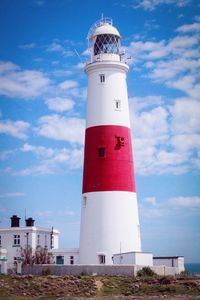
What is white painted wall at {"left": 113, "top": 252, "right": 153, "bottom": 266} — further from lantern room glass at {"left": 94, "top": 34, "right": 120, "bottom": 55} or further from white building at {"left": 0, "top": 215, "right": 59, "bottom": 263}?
white building at {"left": 0, "top": 215, "right": 59, "bottom": 263}

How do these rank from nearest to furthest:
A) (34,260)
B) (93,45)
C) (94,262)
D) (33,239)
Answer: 1. (94,262)
2. (93,45)
3. (34,260)
4. (33,239)

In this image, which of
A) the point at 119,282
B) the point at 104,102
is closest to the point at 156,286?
the point at 119,282

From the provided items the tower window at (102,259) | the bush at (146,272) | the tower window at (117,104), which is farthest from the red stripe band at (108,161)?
the bush at (146,272)

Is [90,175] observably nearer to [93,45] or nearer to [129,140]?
[129,140]

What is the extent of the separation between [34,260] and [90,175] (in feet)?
32.3

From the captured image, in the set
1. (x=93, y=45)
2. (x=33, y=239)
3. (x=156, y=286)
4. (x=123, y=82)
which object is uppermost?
(x=93, y=45)

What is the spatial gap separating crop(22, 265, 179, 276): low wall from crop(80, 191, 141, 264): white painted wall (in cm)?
266

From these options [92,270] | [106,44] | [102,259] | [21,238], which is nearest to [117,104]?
[106,44]

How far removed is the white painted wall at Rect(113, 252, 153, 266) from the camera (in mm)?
38906

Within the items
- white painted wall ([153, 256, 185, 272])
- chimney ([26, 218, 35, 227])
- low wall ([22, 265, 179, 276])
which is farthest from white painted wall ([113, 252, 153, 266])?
chimney ([26, 218, 35, 227])

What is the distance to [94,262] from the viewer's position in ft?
135

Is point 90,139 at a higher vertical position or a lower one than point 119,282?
higher

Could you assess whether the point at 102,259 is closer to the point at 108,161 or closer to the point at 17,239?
the point at 108,161

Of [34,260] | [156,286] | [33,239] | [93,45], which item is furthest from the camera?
[33,239]
